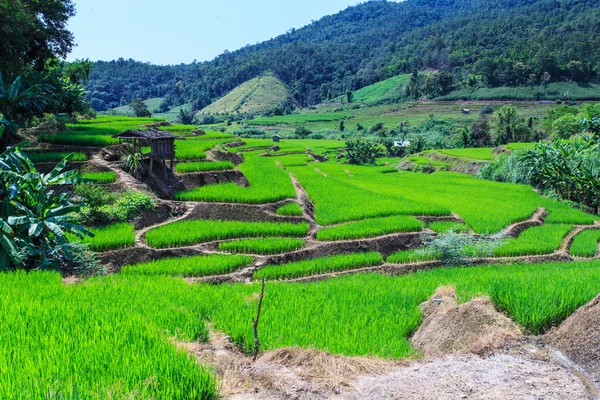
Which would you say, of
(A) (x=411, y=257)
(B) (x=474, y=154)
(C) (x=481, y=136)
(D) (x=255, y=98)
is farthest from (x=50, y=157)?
(D) (x=255, y=98)

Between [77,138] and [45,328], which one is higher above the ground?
[77,138]

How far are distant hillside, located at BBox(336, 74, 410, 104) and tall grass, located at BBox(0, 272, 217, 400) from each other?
11857cm

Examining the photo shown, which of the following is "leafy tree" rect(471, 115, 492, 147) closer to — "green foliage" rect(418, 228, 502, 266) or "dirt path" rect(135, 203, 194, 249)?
"green foliage" rect(418, 228, 502, 266)

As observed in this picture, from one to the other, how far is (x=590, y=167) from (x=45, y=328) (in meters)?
25.7

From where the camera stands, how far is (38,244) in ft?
31.6

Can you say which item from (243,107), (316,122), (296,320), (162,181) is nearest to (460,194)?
(162,181)

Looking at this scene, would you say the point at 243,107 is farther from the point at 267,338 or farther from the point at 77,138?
the point at 267,338

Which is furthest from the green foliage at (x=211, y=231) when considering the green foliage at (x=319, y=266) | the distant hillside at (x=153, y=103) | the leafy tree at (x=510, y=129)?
the distant hillside at (x=153, y=103)

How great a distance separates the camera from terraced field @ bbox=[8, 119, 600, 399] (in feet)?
14.1

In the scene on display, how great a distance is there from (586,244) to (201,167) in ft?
48.8

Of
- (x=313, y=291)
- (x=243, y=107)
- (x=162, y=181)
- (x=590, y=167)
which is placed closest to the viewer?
(x=313, y=291)

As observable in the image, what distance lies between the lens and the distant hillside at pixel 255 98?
5005 inches

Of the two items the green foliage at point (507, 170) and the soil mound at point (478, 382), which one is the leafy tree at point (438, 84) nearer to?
the green foliage at point (507, 170)

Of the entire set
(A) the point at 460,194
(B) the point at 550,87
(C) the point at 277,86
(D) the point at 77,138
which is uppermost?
(C) the point at 277,86
